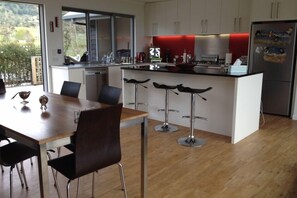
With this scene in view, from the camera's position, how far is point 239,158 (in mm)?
3326

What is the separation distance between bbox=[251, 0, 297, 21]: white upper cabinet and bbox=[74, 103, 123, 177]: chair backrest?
4.35m

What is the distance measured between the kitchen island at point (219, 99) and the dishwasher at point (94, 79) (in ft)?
4.04

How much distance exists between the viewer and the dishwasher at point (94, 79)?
5.70m

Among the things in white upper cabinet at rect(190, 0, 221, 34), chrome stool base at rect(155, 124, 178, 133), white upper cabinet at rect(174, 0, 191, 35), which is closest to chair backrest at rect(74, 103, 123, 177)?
chrome stool base at rect(155, 124, 178, 133)

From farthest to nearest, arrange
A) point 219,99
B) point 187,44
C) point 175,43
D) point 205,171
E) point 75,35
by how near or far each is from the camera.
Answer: point 175,43 < point 187,44 < point 75,35 < point 219,99 < point 205,171

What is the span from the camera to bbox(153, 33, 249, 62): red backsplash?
623 cm

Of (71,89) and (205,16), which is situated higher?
(205,16)

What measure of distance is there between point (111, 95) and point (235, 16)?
429 centimetres

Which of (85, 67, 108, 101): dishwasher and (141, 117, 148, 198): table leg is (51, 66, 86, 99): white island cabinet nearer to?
(85, 67, 108, 101): dishwasher

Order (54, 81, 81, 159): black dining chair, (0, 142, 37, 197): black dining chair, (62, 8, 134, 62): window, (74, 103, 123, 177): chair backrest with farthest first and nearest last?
(62, 8, 134, 62): window
(54, 81, 81, 159): black dining chair
(0, 142, 37, 197): black dining chair
(74, 103, 123, 177): chair backrest

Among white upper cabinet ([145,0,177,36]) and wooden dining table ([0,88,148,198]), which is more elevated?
white upper cabinet ([145,0,177,36])

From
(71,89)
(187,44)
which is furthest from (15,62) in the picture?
(187,44)

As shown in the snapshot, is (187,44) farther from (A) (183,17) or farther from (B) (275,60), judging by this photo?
(B) (275,60)

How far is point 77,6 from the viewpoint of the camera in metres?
5.89
